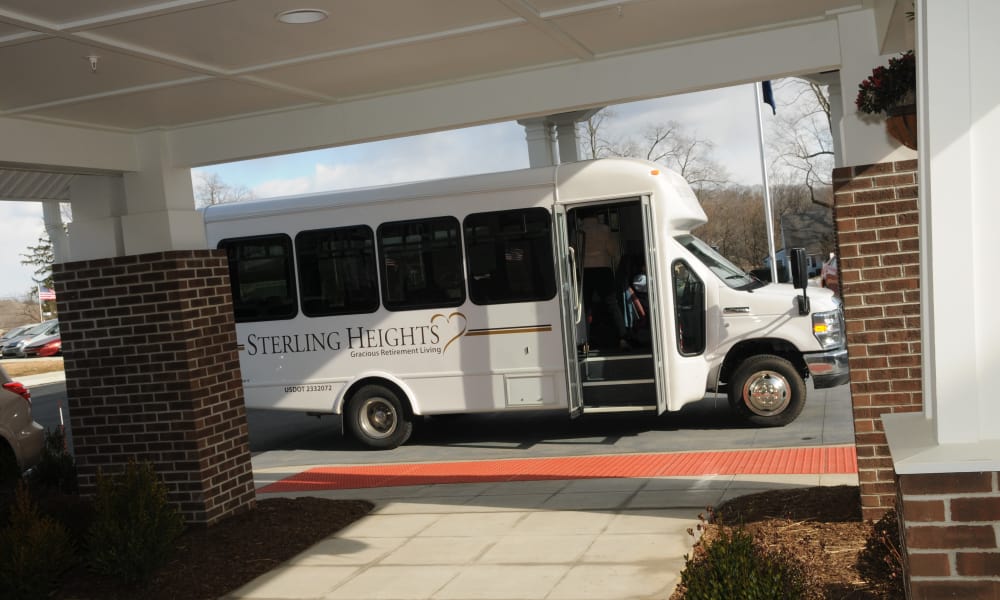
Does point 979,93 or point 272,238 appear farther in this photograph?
point 272,238

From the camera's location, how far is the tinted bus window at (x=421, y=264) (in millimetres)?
11812

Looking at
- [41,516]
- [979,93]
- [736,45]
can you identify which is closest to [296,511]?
[41,516]

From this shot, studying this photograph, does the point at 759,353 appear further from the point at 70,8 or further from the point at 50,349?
the point at 50,349

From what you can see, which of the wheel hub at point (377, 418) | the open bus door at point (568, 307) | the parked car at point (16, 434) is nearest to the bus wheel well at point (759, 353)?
the open bus door at point (568, 307)

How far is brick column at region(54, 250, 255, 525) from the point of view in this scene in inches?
301

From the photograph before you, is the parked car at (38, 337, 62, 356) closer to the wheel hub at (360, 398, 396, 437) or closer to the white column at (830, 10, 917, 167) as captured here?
the wheel hub at (360, 398, 396, 437)

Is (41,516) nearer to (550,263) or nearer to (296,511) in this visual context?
(296,511)

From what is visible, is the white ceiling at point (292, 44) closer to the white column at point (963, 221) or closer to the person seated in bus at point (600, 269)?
the white column at point (963, 221)

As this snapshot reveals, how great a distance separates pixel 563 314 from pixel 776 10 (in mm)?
5404

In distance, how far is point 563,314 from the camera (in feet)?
36.2

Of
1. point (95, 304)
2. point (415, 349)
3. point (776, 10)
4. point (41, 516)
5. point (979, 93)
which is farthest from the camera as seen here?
point (415, 349)

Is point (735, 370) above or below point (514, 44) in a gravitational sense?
below

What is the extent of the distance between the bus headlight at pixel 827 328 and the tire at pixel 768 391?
45 cm

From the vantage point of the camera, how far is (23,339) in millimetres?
40719
